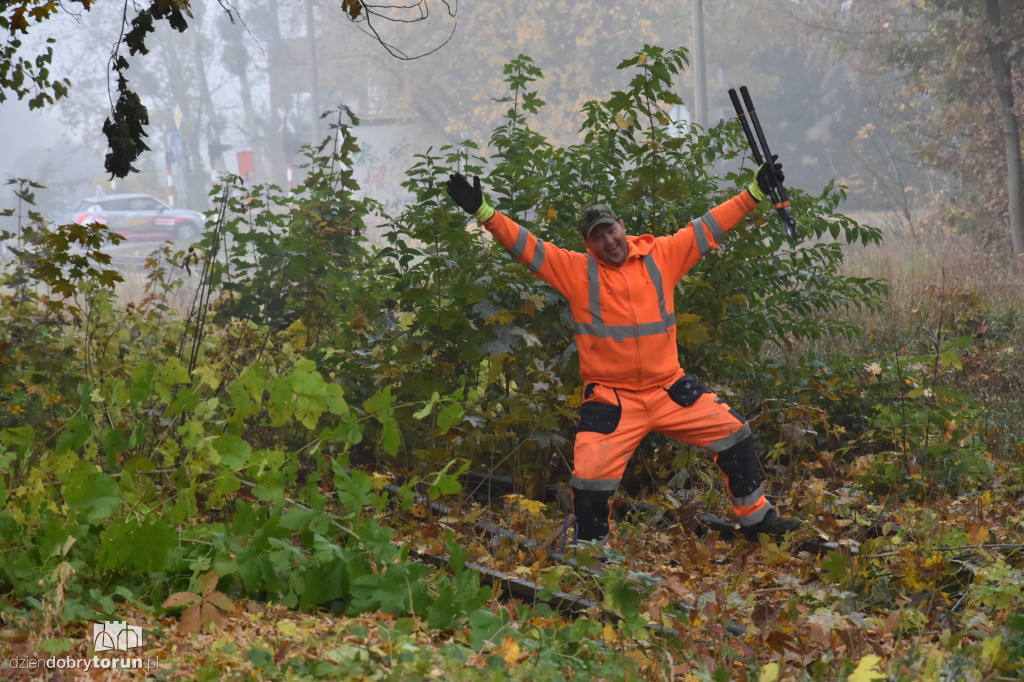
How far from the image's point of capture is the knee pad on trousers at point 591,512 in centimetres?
485

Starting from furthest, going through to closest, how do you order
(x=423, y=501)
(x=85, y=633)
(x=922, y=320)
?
(x=922, y=320) < (x=423, y=501) < (x=85, y=633)

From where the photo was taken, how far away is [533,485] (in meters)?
5.71

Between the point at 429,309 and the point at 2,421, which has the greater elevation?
the point at 429,309

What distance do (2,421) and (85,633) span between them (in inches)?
122

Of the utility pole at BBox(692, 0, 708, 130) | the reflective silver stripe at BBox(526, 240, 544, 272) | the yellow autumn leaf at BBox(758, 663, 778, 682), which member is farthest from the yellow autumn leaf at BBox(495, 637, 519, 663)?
the utility pole at BBox(692, 0, 708, 130)

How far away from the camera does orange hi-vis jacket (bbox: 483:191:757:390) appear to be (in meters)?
5.00

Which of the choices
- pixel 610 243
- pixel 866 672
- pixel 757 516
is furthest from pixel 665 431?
pixel 866 672

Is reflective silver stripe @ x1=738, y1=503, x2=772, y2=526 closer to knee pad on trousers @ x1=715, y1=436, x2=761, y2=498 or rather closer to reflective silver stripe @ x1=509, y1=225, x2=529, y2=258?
knee pad on trousers @ x1=715, y1=436, x2=761, y2=498

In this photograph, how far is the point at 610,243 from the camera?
5.09 m

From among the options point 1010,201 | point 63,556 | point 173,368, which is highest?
point 1010,201

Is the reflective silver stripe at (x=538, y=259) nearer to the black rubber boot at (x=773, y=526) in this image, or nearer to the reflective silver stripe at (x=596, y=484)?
the reflective silver stripe at (x=596, y=484)

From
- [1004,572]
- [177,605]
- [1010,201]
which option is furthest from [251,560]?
[1010,201]

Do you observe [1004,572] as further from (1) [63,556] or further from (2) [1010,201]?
(2) [1010,201]

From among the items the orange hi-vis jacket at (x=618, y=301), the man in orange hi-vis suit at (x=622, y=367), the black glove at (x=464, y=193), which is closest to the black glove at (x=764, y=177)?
the orange hi-vis jacket at (x=618, y=301)
